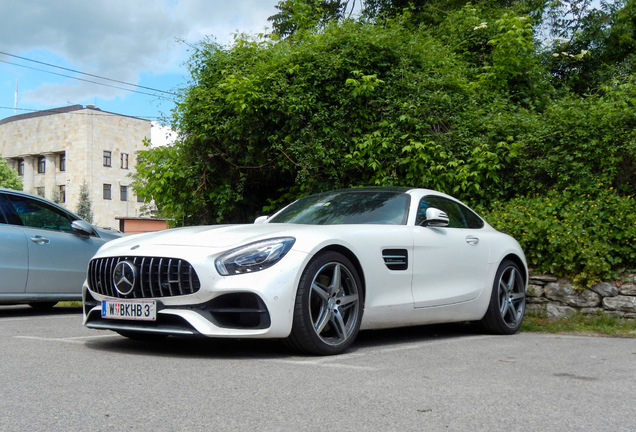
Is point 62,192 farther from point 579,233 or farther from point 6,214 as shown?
point 579,233

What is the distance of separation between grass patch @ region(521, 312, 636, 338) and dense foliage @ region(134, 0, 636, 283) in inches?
19.1

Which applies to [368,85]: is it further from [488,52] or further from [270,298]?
[270,298]

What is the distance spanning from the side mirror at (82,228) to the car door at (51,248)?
92 mm

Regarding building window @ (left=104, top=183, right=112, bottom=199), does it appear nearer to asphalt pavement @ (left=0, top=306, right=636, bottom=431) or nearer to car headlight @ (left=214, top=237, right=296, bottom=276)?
asphalt pavement @ (left=0, top=306, right=636, bottom=431)

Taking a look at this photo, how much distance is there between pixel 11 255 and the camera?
26.7ft

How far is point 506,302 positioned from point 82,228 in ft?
16.8

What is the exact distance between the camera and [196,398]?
3502 mm

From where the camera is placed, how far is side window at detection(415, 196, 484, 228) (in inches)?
259

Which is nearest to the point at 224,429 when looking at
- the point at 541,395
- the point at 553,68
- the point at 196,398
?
the point at 196,398

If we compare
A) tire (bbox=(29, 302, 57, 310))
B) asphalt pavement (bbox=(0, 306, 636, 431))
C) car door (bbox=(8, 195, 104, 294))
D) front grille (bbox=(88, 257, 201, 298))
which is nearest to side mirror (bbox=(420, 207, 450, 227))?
asphalt pavement (bbox=(0, 306, 636, 431))

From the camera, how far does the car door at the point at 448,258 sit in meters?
5.98

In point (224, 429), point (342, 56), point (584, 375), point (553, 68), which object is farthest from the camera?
point (553, 68)

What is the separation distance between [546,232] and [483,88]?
4.12 m

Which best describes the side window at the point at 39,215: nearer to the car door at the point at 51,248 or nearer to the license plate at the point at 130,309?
the car door at the point at 51,248
